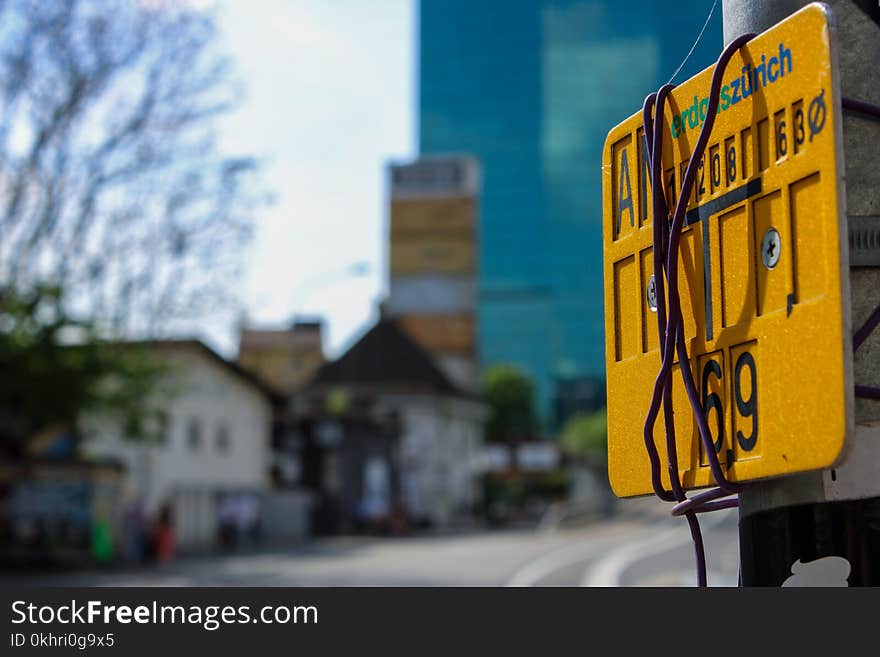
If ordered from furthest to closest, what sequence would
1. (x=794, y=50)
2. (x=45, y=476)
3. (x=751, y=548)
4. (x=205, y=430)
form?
(x=205, y=430) < (x=45, y=476) < (x=751, y=548) < (x=794, y=50)

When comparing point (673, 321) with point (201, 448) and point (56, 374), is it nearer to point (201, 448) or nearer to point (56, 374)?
point (56, 374)

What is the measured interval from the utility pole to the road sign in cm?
10

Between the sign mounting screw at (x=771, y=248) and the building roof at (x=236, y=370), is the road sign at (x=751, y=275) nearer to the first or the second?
the sign mounting screw at (x=771, y=248)

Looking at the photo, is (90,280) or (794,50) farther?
(90,280)

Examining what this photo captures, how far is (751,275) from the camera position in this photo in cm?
231

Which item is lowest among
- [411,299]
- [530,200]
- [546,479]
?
[546,479]

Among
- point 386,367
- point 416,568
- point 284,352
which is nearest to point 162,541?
point 416,568

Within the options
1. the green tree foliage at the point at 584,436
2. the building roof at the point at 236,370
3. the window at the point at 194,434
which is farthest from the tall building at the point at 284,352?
the window at the point at 194,434

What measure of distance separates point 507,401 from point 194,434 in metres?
68.5

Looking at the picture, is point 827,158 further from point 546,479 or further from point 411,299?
point 411,299

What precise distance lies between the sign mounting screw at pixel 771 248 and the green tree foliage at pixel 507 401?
107 metres
